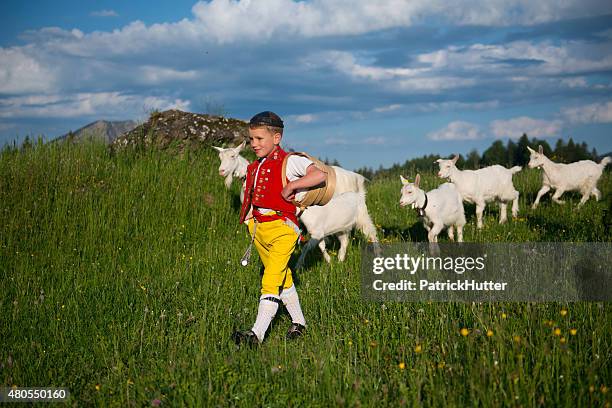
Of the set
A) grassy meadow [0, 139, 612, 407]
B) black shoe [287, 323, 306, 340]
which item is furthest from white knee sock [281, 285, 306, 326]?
grassy meadow [0, 139, 612, 407]

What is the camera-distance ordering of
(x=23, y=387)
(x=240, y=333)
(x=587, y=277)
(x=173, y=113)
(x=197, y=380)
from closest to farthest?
(x=197, y=380), (x=23, y=387), (x=240, y=333), (x=587, y=277), (x=173, y=113)

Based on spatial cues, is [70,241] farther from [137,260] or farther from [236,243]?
[236,243]

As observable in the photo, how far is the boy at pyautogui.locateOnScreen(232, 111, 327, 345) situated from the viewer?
5.72 meters

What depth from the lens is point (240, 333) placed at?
5.77 metres

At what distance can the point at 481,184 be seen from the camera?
38.9ft

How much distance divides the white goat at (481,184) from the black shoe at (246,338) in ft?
22.7

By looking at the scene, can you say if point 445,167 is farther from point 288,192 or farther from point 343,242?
point 288,192

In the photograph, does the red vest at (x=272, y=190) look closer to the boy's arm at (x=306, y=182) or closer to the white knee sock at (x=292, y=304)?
the boy's arm at (x=306, y=182)

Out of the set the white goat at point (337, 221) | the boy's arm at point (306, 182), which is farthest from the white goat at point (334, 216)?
the boy's arm at point (306, 182)

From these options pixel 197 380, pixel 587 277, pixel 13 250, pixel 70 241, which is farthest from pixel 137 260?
pixel 587 277

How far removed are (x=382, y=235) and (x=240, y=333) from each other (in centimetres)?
574

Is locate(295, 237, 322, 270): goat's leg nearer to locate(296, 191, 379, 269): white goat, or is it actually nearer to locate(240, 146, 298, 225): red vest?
locate(296, 191, 379, 269): white goat

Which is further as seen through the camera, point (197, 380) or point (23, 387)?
point (23, 387)

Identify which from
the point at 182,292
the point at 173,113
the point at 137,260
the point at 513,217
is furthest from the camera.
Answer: the point at 173,113
